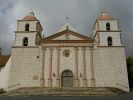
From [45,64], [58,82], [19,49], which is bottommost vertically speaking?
[58,82]

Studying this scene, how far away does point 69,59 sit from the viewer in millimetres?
34656

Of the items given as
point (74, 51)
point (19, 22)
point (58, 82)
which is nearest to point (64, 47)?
point (74, 51)

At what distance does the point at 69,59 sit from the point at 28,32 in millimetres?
7375

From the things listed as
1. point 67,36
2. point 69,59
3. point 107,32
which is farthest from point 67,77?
point 107,32

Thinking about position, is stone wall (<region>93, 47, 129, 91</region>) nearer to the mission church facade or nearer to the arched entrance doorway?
the mission church facade

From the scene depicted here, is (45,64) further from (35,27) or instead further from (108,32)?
(108,32)

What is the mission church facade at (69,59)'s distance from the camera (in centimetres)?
3331

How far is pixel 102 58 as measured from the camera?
3441 centimetres

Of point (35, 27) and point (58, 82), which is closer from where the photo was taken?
point (58, 82)

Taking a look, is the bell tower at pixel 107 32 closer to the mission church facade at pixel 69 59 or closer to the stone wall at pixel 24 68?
the mission church facade at pixel 69 59

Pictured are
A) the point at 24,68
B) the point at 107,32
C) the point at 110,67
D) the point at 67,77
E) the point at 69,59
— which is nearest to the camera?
the point at 110,67

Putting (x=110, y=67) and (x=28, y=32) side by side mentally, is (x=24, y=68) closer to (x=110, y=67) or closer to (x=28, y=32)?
(x=28, y=32)

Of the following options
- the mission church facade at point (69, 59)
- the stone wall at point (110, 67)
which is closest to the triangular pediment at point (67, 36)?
the mission church facade at point (69, 59)

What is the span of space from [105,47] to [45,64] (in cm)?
871
